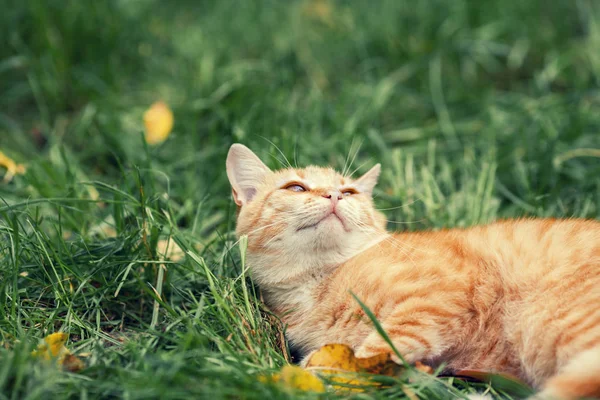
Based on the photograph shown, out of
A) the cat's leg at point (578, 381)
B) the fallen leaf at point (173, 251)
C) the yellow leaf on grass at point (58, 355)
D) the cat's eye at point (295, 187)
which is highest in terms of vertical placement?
the cat's eye at point (295, 187)

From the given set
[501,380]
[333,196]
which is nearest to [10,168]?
[333,196]

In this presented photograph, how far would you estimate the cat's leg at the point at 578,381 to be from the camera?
70.7 inches

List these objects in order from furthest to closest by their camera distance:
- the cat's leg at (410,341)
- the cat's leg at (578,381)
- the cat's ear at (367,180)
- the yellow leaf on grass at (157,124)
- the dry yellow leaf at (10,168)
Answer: the yellow leaf on grass at (157,124) → the dry yellow leaf at (10,168) → the cat's ear at (367,180) → the cat's leg at (410,341) → the cat's leg at (578,381)

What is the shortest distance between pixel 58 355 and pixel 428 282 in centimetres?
140

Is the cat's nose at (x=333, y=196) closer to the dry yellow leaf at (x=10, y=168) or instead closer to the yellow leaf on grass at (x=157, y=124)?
the yellow leaf on grass at (x=157, y=124)

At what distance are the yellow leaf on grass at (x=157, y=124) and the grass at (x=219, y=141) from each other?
79 millimetres

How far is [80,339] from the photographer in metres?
2.33

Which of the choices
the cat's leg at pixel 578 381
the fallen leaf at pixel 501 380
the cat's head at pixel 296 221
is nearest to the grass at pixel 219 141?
the fallen leaf at pixel 501 380

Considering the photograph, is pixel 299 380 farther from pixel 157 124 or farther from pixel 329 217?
pixel 157 124

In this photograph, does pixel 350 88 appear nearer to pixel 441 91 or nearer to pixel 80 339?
pixel 441 91

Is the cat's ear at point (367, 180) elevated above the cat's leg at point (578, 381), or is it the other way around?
the cat's ear at point (367, 180)

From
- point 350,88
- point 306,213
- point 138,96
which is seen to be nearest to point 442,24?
point 350,88

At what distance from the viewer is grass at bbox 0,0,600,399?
222cm

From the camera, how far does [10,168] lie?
10.9 feet
